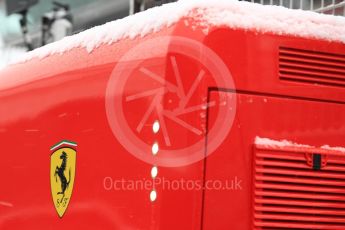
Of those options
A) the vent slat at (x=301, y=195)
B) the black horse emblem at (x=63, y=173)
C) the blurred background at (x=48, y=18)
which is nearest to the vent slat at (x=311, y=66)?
the vent slat at (x=301, y=195)

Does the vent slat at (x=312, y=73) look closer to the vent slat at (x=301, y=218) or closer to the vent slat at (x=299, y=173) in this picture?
the vent slat at (x=299, y=173)

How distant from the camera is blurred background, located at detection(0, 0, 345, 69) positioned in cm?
1210

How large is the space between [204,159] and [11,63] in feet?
7.97

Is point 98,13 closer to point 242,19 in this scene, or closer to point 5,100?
point 5,100

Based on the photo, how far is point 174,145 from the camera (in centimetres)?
290

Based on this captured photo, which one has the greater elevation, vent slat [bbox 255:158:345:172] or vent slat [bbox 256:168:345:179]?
vent slat [bbox 255:158:345:172]

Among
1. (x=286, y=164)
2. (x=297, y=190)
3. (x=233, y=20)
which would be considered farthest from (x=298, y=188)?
(x=233, y=20)

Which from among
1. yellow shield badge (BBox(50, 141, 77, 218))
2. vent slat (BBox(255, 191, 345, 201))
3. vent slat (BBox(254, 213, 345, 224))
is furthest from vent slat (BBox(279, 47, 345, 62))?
yellow shield badge (BBox(50, 141, 77, 218))

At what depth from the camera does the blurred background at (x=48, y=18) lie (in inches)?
476

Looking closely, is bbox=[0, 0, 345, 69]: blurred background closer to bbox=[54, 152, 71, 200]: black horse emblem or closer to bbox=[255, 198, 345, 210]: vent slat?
bbox=[54, 152, 71, 200]: black horse emblem

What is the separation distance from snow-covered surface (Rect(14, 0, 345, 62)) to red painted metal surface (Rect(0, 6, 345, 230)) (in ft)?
0.14

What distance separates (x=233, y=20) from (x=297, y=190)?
0.85 m

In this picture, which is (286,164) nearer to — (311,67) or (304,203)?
(304,203)

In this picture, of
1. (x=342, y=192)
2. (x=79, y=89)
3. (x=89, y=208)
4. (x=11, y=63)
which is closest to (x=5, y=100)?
(x=11, y=63)
